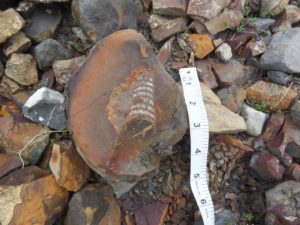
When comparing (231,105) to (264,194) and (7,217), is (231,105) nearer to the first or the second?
(264,194)

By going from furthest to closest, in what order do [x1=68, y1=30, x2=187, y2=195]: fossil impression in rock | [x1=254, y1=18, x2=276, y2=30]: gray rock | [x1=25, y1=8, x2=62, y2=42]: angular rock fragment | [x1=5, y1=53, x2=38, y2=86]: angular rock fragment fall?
[x1=254, y1=18, x2=276, y2=30]: gray rock
[x1=25, y1=8, x2=62, y2=42]: angular rock fragment
[x1=5, y1=53, x2=38, y2=86]: angular rock fragment
[x1=68, y1=30, x2=187, y2=195]: fossil impression in rock

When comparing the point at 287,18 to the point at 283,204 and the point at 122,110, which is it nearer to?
the point at 283,204

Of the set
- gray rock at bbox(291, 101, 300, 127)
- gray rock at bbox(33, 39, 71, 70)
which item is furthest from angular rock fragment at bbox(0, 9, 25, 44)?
gray rock at bbox(291, 101, 300, 127)

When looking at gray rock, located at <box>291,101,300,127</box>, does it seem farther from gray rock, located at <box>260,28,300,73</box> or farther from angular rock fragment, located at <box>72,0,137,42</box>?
angular rock fragment, located at <box>72,0,137,42</box>

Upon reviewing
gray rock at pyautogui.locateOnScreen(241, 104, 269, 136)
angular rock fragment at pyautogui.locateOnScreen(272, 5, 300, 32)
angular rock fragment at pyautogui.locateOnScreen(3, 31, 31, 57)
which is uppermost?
angular rock fragment at pyautogui.locateOnScreen(3, 31, 31, 57)

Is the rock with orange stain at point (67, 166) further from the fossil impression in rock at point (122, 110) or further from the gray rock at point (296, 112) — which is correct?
the gray rock at point (296, 112)

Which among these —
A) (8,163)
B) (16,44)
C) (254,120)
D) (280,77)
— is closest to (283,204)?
(254,120)
